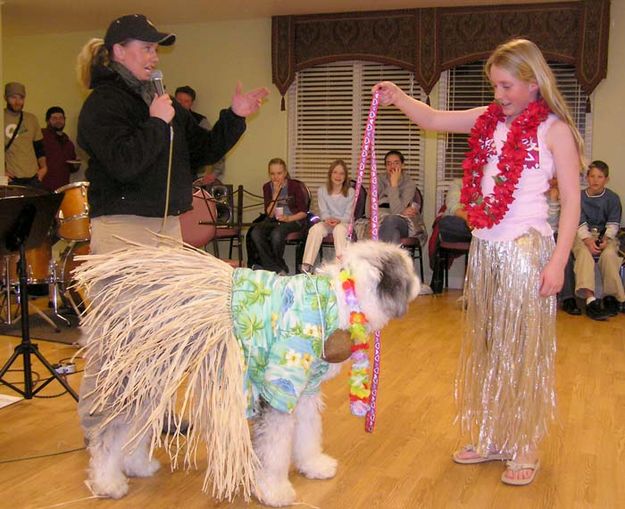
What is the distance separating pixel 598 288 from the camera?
6.90 m

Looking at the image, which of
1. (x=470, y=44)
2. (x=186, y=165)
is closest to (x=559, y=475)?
(x=186, y=165)

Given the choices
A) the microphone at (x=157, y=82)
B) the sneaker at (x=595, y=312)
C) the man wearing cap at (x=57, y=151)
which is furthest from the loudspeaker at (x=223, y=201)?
the microphone at (x=157, y=82)

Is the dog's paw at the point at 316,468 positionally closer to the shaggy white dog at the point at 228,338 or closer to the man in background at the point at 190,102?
the shaggy white dog at the point at 228,338

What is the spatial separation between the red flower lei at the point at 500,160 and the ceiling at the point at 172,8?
475 cm

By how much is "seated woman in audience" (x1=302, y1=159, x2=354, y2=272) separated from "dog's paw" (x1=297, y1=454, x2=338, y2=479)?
4.25 m

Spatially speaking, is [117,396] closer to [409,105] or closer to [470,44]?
[409,105]

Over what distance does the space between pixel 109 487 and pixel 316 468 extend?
2.49 ft

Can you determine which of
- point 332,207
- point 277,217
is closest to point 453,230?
point 332,207

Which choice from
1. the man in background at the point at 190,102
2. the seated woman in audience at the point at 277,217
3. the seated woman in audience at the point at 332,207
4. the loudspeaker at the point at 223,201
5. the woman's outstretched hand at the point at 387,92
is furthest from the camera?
the man in background at the point at 190,102

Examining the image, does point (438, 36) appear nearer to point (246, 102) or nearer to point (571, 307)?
point (571, 307)

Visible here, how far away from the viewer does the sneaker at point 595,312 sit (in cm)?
593

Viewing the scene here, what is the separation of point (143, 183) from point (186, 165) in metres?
0.24

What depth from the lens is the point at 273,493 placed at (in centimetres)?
249

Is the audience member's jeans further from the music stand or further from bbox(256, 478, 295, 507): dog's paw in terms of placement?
bbox(256, 478, 295, 507): dog's paw
